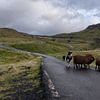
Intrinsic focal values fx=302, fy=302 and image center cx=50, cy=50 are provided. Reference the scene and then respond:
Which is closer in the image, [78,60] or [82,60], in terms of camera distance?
[82,60]

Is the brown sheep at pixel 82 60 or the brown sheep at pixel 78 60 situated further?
the brown sheep at pixel 78 60

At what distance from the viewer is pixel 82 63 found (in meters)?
51.3

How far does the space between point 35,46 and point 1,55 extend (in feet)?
147

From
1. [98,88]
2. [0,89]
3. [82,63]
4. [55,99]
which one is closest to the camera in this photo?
[55,99]

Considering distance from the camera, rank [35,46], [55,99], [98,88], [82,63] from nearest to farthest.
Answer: [55,99]
[98,88]
[82,63]
[35,46]

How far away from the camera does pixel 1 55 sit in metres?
106

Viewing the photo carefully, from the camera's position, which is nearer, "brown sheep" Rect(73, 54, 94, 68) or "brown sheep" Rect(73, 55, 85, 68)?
"brown sheep" Rect(73, 54, 94, 68)

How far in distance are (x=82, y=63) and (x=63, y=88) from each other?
22660mm

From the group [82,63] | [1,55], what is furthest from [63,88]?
[1,55]

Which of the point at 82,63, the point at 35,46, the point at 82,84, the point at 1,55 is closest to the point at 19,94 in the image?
the point at 82,84

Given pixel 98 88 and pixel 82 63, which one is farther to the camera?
pixel 82 63

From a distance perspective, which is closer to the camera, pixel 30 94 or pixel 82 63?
pixel 30 94

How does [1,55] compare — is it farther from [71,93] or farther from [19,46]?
[71,93]

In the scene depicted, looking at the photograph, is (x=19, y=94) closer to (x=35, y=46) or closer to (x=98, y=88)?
(x=98, y=88)
